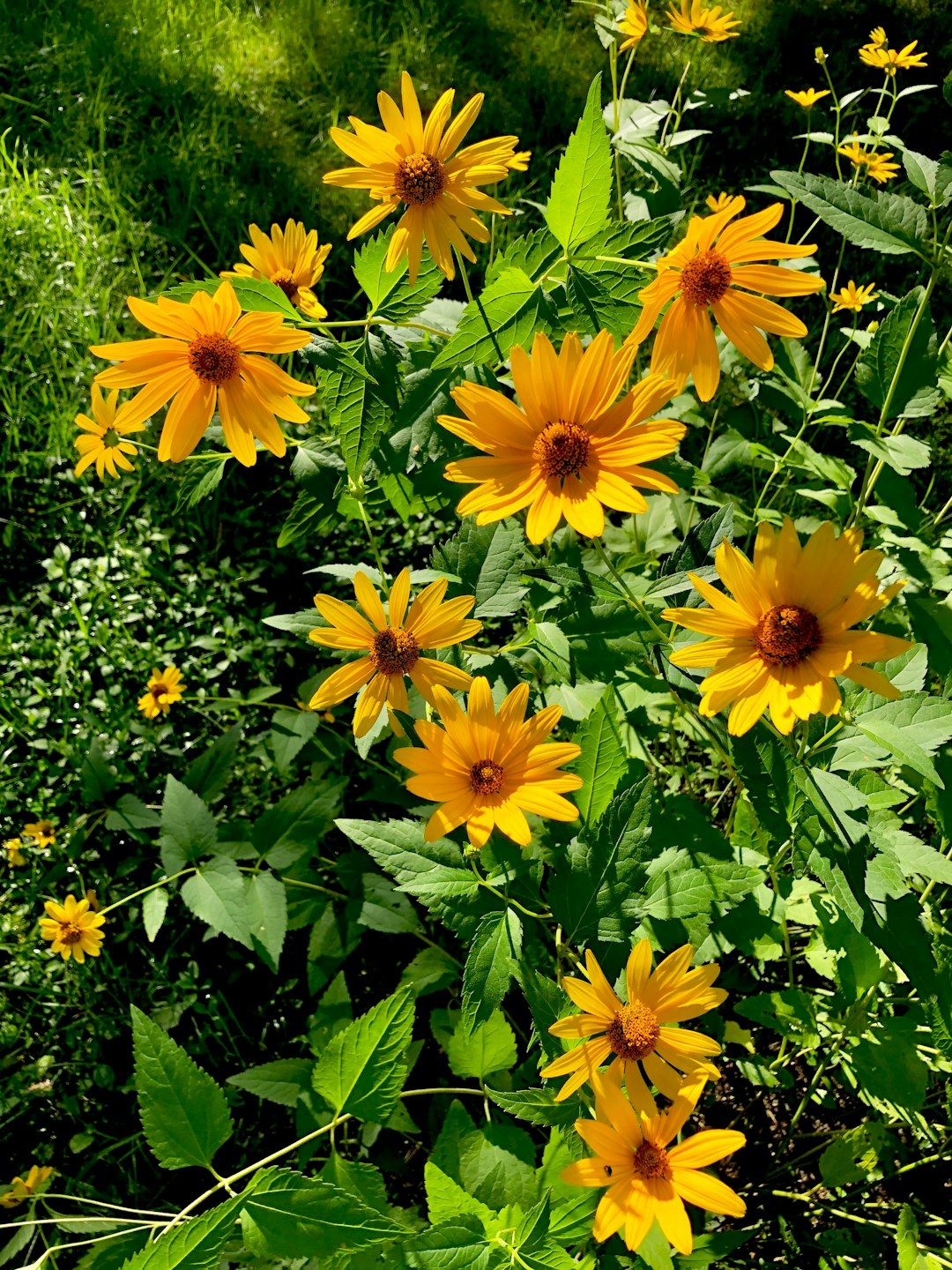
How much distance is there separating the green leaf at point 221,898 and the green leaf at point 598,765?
24.4 inches

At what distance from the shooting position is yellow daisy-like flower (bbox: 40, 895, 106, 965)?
1812 mm

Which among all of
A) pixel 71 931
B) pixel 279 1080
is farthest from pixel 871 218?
pixel 71 931

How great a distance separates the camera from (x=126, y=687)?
2449mm

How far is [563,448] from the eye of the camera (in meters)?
0.99

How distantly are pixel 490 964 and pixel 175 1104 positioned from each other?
424 mm

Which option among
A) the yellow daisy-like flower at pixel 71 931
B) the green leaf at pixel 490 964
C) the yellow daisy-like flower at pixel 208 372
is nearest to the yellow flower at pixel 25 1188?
the yellow daisy-like flower at pixel 71 931

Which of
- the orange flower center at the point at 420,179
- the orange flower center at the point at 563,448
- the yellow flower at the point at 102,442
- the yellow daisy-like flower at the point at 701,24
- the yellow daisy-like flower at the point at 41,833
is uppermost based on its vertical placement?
the yellow daisy-like flower at the point at 701,24

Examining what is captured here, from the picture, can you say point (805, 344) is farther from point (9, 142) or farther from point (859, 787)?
point (9, 142)

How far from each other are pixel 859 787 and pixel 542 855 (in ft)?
1.42

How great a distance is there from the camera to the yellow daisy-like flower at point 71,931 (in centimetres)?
181

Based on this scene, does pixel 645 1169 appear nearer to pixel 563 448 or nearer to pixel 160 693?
pixel 563 448

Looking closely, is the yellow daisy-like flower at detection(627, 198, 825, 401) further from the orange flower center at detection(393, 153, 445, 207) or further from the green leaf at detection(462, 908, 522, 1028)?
the green leaf at detection(462, 908, 522, 1028)

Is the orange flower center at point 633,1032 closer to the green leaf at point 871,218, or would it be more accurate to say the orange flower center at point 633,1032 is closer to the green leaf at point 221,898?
the green leaf at point 221,898

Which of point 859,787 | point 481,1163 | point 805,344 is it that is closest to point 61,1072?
point 481,1163
